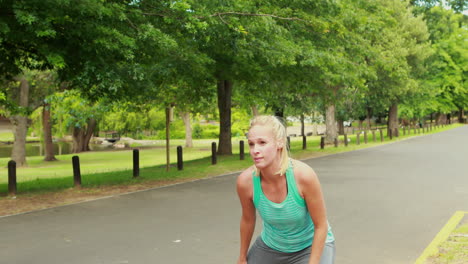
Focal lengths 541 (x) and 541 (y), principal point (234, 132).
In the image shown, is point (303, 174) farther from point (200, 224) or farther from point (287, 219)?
point (200, 224)

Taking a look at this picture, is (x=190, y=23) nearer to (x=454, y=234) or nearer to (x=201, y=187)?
(x=201, y=187)

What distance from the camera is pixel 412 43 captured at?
36.6 metres

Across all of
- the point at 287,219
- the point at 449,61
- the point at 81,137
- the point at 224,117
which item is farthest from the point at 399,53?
the point at 287,219

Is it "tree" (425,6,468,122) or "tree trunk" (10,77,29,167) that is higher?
"tree" (425,6,468,122)

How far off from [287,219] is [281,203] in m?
0.10

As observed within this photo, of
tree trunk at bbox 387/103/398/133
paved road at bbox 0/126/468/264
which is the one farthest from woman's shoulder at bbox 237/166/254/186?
tree trunk at bbox 387/103/398/133

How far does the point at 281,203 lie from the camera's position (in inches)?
118

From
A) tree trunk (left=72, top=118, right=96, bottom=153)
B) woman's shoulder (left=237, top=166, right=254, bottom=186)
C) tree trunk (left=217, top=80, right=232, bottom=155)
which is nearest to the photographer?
woman's shoulder (left=237, top=166, right=254, bottom=186)

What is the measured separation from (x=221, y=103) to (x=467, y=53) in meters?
45.7

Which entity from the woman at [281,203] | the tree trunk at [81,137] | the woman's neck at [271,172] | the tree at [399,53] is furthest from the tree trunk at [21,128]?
the woman's neck at [271,172]

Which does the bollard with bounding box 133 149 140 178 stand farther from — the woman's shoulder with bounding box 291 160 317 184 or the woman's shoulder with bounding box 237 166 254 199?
the woman's shoulder with bounding box 291 160 317 184

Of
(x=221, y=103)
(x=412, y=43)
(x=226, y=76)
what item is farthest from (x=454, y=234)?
(x=412, y=43)

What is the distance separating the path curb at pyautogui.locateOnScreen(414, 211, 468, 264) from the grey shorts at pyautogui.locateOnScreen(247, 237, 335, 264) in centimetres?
311

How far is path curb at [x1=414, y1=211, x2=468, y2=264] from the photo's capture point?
610cm
